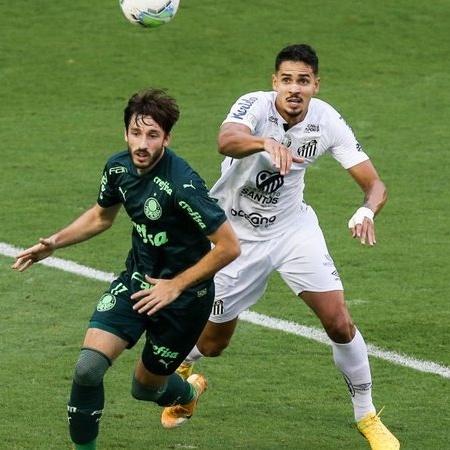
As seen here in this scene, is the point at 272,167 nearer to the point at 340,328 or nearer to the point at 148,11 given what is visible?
the point at 340,328

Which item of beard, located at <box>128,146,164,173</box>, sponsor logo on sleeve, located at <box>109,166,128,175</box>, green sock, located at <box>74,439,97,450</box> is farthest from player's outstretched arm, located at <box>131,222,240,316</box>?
green sock, located at <box>74,439,97,450</box>

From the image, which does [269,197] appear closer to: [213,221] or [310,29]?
[213,221]

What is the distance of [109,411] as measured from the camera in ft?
29.1

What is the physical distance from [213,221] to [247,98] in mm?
1484

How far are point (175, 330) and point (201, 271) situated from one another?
55 centimetres

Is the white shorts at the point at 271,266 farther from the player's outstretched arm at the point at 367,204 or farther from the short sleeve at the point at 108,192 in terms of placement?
the short sleeve at the point at 108,192

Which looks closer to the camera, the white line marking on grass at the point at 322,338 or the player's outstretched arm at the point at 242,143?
the player's outstretched arm at the point at 242,143

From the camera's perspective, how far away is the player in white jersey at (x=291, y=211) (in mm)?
8547

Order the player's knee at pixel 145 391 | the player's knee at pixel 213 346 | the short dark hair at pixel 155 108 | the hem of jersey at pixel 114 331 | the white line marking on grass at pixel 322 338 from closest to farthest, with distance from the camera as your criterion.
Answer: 1. the short dark hair at pixel 155 108
2. the hem of jersey at pixel 114 331
3. the player's knee at pixel 145 391
4. the player's knee at pixel 213 346
5. the white line marking on grass at pixel 322 338

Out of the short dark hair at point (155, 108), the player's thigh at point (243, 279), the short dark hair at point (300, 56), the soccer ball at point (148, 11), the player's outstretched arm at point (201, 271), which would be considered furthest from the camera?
the soccer ball at point (148, 11)

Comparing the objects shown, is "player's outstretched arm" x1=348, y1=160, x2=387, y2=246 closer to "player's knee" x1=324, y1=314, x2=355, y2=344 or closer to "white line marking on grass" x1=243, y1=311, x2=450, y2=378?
"player's knee" x1=324, y1=314, x2=355, y2=344

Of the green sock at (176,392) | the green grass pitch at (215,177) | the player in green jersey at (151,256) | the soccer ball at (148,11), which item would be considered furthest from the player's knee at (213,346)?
the soccer ball at (148,11)

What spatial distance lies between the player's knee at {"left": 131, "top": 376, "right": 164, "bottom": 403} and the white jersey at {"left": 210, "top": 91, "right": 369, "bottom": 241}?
1271mm

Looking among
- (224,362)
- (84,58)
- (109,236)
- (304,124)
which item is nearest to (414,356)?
(224,362)
